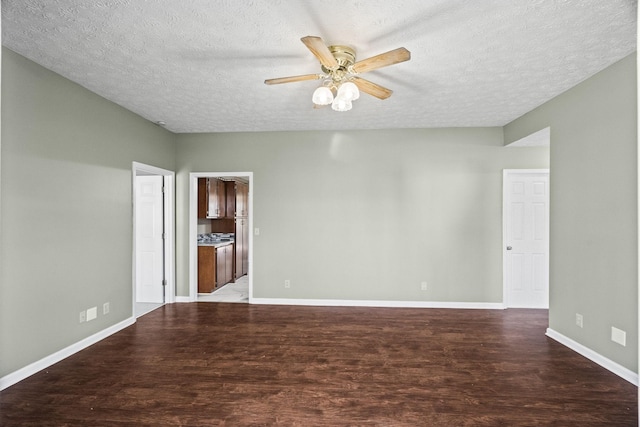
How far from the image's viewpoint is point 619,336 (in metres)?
2.82

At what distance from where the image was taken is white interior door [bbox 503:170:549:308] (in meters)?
4.70

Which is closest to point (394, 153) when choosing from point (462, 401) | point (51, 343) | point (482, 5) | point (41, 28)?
point (482, 5)

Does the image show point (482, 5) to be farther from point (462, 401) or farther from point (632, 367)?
point (632, 367)

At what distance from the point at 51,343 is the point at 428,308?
4.41 m

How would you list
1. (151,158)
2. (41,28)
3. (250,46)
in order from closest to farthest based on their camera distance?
1. (41,28)
2. (250,46)
3. (151,158)

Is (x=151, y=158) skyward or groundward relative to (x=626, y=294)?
skyward

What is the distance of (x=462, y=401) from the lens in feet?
8.00

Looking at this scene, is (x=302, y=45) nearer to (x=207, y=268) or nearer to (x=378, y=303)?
(x=378, y=303)

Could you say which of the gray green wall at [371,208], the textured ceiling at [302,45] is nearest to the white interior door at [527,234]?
the gray green wall at [371,208]

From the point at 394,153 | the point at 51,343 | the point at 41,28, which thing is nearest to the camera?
the point at 41,28

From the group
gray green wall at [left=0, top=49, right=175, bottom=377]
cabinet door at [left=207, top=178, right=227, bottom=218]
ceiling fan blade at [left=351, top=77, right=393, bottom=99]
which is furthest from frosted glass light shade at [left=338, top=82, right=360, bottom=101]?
cabinet door at [left=207, top=178, right=227, bottom=218]

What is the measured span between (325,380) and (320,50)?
2.52 m

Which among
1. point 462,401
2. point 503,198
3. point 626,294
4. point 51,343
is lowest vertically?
point 462,401

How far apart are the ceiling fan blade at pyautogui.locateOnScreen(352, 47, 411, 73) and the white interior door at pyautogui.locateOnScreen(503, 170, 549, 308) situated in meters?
3.34
